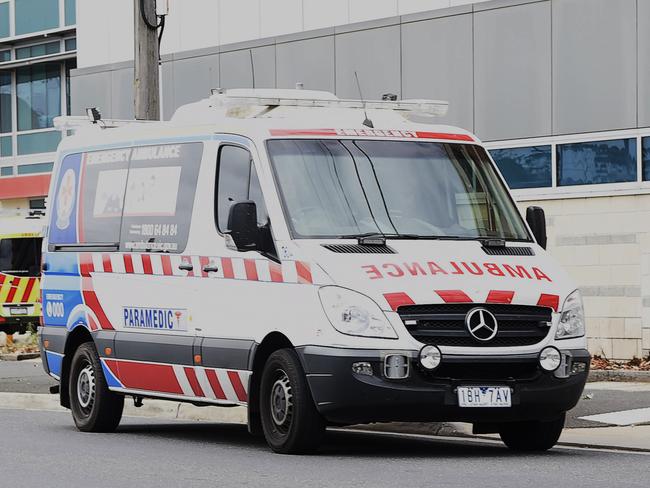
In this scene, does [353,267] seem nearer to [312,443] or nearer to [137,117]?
[312,443]

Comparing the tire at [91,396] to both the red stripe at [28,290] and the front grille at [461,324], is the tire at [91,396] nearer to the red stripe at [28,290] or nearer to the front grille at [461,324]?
the front grille at [461,324]

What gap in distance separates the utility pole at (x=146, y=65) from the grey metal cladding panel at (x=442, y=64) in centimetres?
575

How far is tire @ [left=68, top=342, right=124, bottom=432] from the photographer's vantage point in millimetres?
13570

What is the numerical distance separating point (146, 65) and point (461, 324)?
7339 mm

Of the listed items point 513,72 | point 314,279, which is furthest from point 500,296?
point 513,72

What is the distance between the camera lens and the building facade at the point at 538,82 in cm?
1989

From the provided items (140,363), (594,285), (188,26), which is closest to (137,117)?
(140,363)

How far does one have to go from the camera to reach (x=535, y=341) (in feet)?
36.3

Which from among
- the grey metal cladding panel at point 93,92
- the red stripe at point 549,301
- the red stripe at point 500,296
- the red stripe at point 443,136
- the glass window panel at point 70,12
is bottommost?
the red stripe at point 549,301

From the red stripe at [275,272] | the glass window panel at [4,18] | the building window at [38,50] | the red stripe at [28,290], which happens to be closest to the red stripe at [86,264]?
the red stripe at [275,272]

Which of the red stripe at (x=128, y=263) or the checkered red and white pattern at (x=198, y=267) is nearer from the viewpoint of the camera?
the checkered red and white pattern at (x=198, y=267)

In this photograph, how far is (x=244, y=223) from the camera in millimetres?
11391

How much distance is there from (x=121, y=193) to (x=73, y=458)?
298cm

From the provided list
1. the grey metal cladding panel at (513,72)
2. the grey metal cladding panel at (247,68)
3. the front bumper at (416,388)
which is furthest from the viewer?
the grey metal cladding panel at (247,68)
